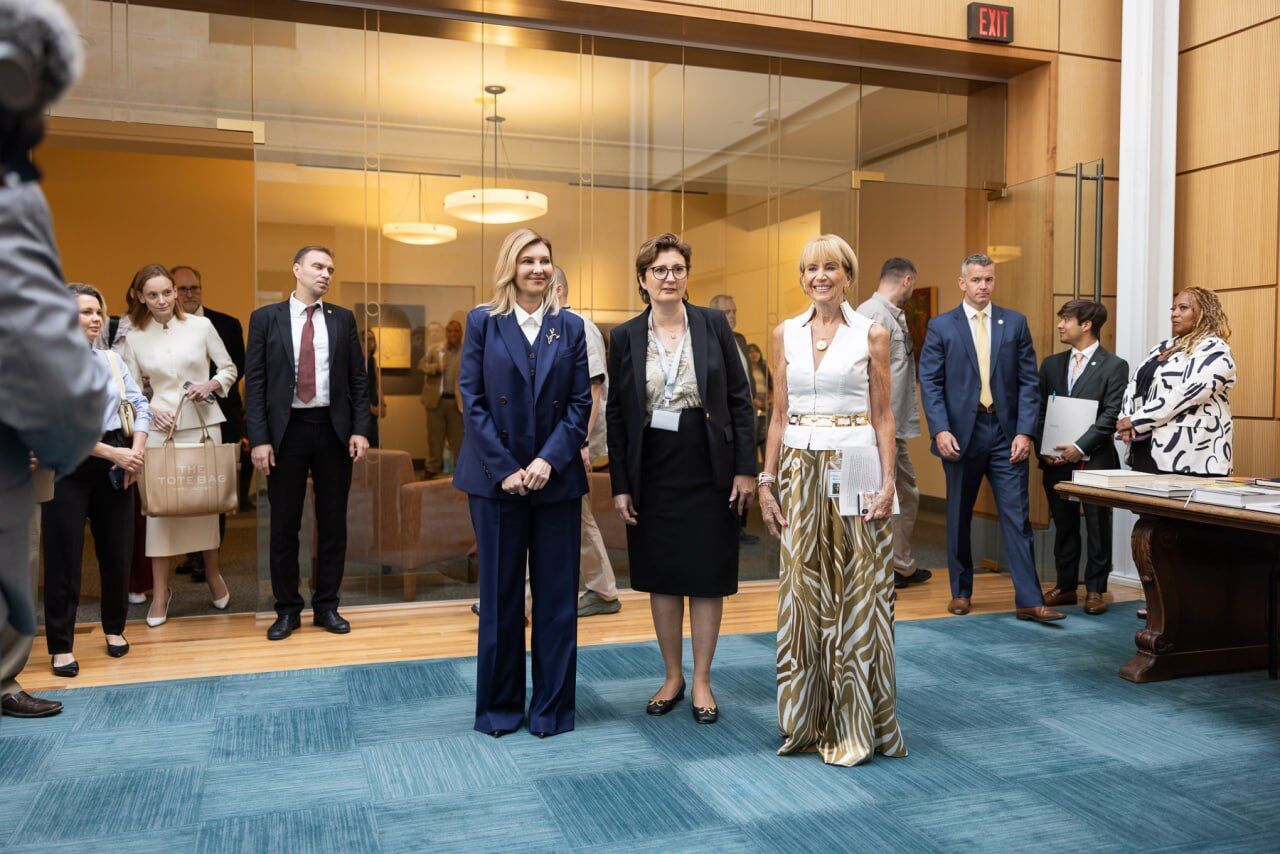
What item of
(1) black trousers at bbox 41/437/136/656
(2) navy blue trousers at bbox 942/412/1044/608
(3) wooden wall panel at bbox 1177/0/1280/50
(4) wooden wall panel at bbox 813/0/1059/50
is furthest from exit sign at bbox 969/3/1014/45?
(1) black trousers at bbox 41/437/136/656

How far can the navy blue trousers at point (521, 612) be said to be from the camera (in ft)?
11.9

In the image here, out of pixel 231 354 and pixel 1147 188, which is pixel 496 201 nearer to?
pixel 231 354

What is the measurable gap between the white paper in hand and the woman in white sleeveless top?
0.03m

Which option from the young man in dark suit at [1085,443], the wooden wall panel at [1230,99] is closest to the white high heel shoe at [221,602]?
the young man in dark suit at [1085,443]

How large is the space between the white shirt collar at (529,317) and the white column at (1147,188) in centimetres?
447

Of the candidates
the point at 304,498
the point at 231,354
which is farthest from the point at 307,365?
the point at 231,354

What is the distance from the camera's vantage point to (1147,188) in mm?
6410

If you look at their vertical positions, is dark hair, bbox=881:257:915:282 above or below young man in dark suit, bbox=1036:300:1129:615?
above

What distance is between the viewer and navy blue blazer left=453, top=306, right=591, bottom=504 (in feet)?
11.7

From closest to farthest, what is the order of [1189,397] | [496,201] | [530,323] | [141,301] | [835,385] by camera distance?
[835,385]
[530,323]
[1189,397]
[141,301]
[496,201]

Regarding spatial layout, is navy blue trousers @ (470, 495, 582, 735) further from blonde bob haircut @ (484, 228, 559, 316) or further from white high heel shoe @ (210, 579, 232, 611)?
white high heel shoe @ (210, 579, 232, 611)

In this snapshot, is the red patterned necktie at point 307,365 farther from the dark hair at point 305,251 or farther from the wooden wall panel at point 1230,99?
the wooden wall panel at point 1230,99

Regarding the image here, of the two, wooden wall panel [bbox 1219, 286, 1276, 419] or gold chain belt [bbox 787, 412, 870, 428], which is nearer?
gold chain belt [bbox 787, 412, 870, 428]

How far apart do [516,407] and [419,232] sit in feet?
8.31
